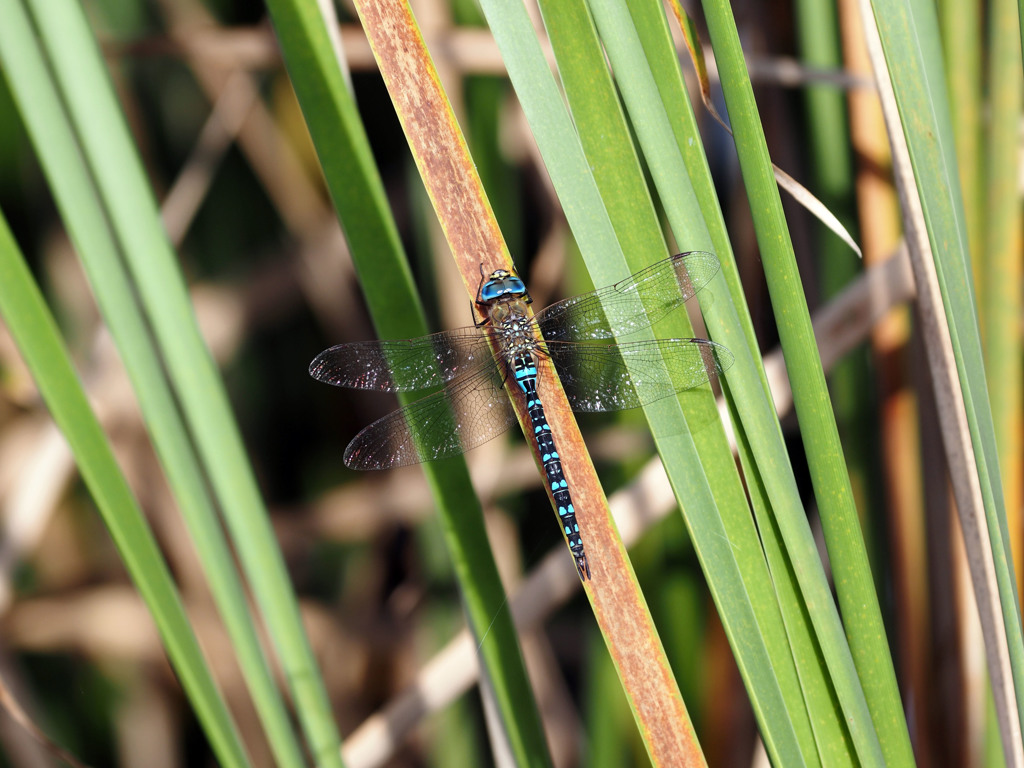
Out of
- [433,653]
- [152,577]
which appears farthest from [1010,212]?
[433,653]

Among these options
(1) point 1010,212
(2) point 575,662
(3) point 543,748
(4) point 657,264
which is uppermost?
(4) point 657,264

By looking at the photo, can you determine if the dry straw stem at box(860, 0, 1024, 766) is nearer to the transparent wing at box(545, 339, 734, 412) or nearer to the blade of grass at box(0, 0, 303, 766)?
the transparent wing at box(545, 339, 734, 412)

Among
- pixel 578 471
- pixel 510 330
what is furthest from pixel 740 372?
pixel 510 330

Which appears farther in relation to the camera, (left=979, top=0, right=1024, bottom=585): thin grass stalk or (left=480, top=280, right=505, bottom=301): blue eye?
(left=979, top=0, right=1024, bottom=585): thin grass stalk

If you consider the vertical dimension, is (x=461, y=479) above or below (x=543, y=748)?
above

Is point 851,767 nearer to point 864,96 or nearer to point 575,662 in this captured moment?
point 864,96

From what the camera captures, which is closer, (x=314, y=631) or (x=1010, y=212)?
(x=1010, y=212)

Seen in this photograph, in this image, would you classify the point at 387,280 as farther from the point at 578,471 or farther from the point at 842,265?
the point at 842,265

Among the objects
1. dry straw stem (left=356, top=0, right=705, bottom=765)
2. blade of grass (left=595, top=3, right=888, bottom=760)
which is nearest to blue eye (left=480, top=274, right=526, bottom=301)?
dry straw stem (left=356, top=0, right=705, bottom=765)
